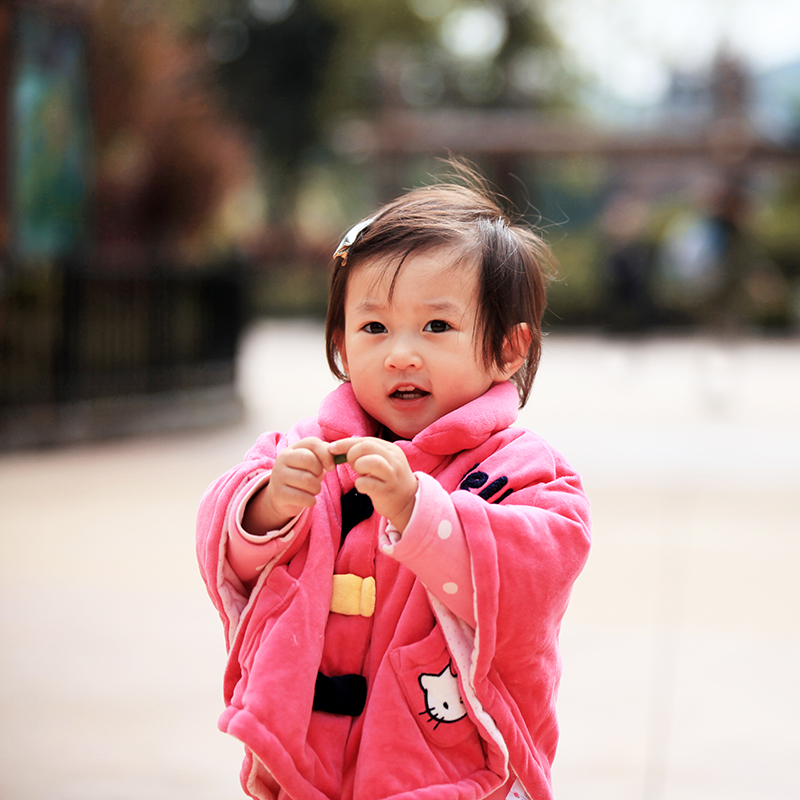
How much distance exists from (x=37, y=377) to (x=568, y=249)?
17.6 metres

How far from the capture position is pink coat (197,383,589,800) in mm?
1518

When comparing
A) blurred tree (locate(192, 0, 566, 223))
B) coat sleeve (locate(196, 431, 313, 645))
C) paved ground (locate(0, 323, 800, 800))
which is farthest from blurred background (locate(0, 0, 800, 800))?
blurred tree (locate(192, 0, 566, 223))

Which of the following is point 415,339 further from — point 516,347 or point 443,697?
point 443,697

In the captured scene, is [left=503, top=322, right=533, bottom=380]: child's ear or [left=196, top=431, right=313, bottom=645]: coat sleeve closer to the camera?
[left=196, top=431, right=313, bottom=645]: coat sleeve

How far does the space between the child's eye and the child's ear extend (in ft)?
0.37

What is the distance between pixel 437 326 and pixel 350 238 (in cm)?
20

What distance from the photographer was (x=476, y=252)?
169cm

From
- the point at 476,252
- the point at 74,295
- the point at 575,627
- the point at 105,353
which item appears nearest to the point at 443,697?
the point at 476,252

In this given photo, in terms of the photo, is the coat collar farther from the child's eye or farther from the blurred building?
the blurred building

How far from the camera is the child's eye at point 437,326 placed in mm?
1678

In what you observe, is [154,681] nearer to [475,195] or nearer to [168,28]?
[475,195]

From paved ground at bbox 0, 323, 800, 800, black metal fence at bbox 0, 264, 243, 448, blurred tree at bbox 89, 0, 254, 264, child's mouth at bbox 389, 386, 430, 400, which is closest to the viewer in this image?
child's mouth at bbox 389, 386, 430, 400

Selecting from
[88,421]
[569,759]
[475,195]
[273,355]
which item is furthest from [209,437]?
[273,355]

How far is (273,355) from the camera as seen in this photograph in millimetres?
16797
